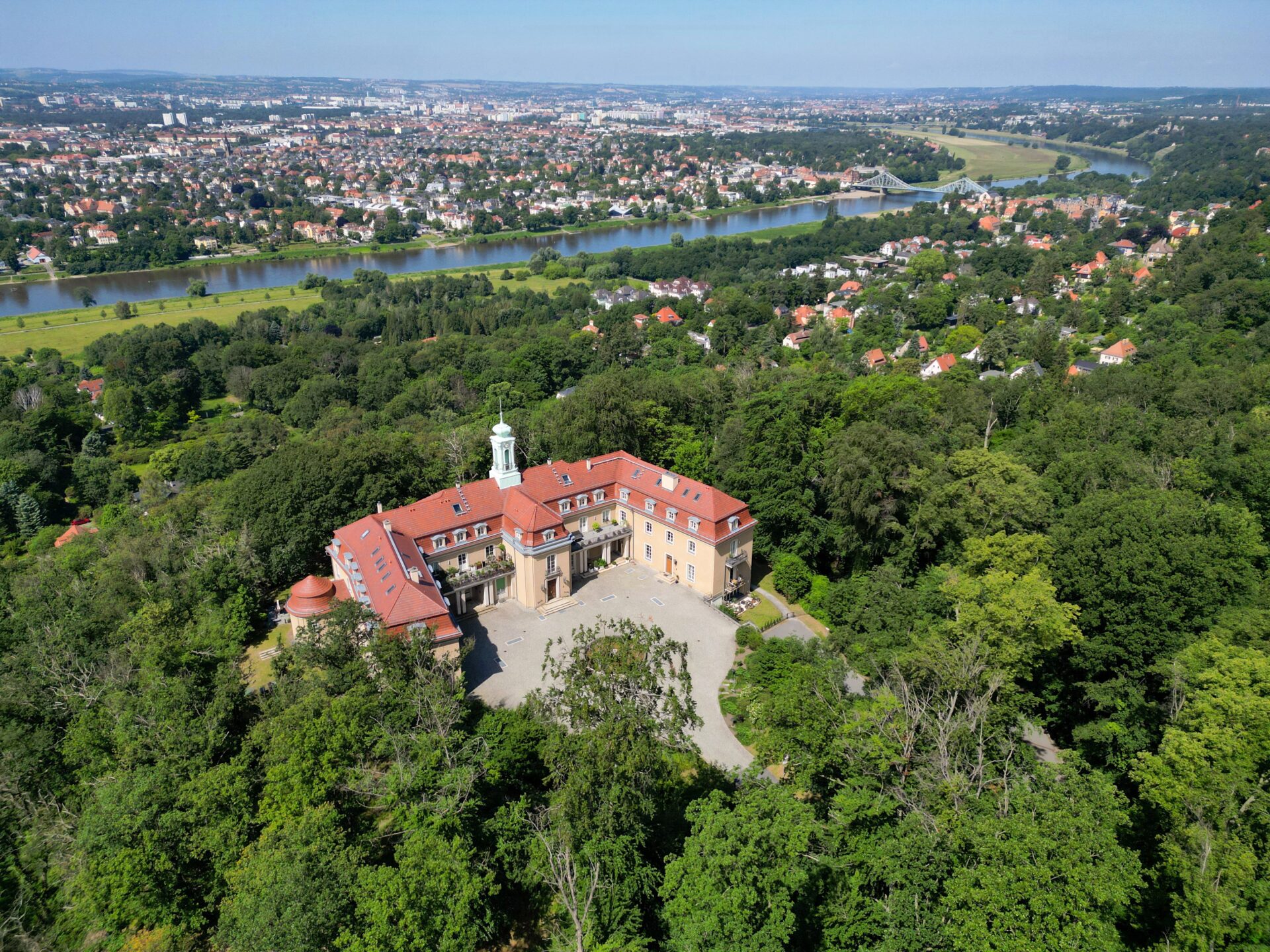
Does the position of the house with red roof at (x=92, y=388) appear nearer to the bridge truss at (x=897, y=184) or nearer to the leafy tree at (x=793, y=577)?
the leafy tree at (x=793, y=577)

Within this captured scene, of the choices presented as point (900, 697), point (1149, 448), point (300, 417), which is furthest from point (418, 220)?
point (900, 697)

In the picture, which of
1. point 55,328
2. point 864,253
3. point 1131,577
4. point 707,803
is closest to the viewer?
point 707,803

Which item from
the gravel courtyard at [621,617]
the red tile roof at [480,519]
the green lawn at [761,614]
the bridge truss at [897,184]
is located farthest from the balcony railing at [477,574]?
the bridge truss at [897,184]

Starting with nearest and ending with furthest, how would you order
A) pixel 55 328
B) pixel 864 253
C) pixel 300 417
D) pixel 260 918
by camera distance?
pixel 260 918, pixel 300 417, pixel 55 328, pixel 864 253

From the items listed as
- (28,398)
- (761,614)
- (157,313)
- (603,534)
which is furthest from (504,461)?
(157,313)

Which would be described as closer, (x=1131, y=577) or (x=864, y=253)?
(x=1131, y=577)

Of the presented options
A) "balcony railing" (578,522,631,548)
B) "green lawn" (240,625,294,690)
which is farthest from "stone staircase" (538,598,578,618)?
"green lawn" (240,625,294,690)

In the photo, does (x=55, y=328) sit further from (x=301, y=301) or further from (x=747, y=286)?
(x=747, y=286)

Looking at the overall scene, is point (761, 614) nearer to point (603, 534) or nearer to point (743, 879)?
point (603, 534)
